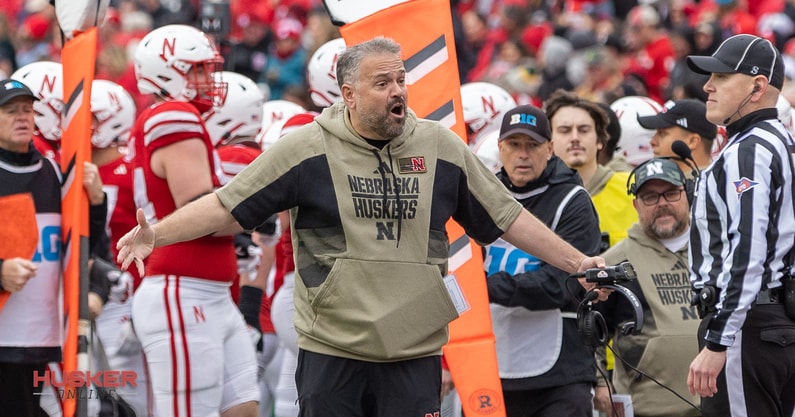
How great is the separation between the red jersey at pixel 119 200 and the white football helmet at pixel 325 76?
1.32 meters

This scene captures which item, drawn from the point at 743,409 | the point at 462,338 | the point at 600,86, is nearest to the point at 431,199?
the point at 462,338

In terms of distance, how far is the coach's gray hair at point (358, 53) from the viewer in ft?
16.8

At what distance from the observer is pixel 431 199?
5.13m

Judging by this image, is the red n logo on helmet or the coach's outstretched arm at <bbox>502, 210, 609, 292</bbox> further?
the red n logo on helmet

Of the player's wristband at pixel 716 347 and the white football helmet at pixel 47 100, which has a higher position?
the white football helmet at pixel 47 100

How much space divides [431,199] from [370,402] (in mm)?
848

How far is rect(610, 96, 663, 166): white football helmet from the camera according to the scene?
9008mm

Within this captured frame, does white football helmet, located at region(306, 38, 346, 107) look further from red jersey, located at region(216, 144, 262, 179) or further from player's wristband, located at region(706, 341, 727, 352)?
player's wristband, located at region(706, 341, 727, 352)

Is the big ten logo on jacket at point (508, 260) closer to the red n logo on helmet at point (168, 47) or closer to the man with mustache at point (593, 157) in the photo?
the man with mustache at point (593, 157)

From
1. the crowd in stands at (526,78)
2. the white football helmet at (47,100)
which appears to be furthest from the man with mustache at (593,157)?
the white football helmet at (47,100)

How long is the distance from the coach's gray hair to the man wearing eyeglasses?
2351mm

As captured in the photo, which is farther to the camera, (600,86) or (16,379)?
(600,86)

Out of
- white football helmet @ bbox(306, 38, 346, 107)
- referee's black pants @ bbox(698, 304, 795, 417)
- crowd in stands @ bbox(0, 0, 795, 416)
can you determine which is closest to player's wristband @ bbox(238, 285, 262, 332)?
crowd in stands @ bbox(0, 0, 795, 416)

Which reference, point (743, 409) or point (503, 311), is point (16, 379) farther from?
point (743, 409)
